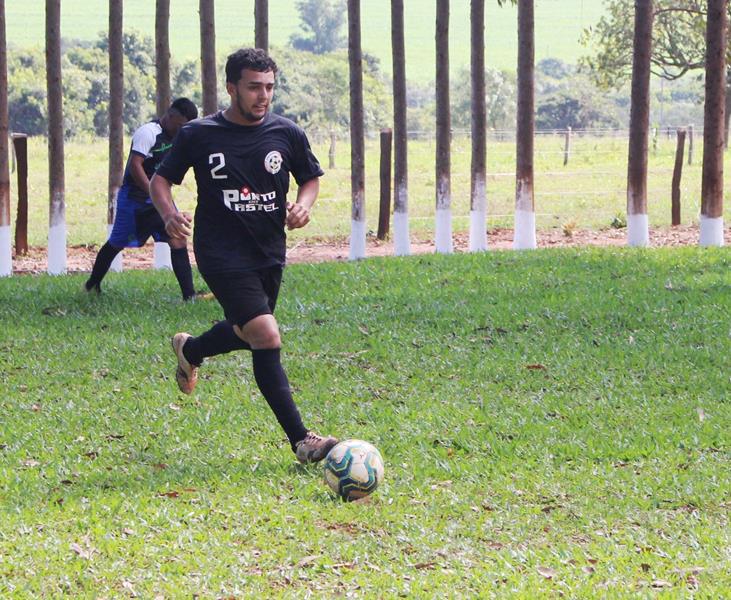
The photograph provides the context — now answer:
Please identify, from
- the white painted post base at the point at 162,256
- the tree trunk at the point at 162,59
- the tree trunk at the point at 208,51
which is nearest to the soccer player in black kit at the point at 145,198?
the white painted post base at the point at 162,256

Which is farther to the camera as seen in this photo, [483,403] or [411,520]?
[483,403]

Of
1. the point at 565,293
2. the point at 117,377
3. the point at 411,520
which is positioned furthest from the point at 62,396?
the point at 565,293

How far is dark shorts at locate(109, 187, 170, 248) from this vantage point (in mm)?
12312

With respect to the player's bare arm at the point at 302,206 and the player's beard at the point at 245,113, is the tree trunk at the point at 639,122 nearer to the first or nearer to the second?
the player's bare arm at the point at 302,206

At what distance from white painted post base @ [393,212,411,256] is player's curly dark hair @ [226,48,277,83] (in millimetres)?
14338

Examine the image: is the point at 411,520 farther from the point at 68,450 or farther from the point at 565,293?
the point at 565,293

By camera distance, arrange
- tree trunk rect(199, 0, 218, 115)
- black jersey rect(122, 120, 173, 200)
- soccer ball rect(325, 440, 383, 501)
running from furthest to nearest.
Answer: tree trunk rect(199, 0, 218, 115) < black jersey rect(122, 120, 173, 200) < soccer ball rect(325, 440, 383, 501)

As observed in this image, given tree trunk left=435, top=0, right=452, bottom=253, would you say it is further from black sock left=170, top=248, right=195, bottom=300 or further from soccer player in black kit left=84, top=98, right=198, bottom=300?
soccer player in black kit left=84, top=98, right=198, bottom=300

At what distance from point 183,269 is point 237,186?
5675 millimetres

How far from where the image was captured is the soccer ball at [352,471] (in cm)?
654

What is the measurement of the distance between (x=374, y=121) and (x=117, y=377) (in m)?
65.7

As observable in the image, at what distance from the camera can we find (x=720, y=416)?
27.5 ft

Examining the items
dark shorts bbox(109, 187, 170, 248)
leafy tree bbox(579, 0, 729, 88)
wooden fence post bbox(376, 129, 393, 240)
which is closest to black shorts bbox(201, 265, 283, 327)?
dark shorts bbox(109, 187, 170, 248)

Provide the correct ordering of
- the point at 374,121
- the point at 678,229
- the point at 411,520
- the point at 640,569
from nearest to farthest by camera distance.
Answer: the point at 640,569 < the point at 411,520 < the point at 678,229 < the point at 374,121
